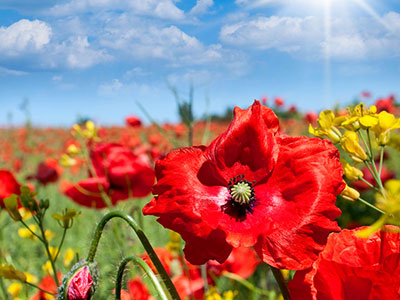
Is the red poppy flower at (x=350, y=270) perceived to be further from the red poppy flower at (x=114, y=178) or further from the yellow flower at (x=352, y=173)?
the red poppy flower at (x=114, y=178)

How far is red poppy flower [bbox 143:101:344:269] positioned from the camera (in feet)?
1.64

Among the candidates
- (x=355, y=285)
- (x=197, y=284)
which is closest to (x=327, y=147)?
(x=355, y=285)

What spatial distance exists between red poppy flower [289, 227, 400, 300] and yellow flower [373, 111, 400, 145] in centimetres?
14

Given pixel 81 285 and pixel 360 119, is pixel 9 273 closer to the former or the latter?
pixel 81 285

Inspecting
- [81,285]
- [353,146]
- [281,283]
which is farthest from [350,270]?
[81,285]

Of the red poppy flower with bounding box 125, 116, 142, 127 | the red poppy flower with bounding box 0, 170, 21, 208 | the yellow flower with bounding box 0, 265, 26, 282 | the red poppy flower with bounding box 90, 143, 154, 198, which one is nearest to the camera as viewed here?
the yellow flower with bounding box 0, 265, 26, 282

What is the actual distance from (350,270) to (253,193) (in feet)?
0.48

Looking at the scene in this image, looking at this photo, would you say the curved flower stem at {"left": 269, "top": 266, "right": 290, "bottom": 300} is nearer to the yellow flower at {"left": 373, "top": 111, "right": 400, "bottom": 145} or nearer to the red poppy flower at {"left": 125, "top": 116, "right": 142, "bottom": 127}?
the yellow flower at {"left": 373, "top": 111, "right": 400, "bottom": 145}

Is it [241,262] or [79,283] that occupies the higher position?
[79,283]

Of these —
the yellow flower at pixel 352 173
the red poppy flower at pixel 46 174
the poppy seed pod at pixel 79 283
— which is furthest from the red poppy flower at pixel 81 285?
the red poppy flower at pixel 46 174

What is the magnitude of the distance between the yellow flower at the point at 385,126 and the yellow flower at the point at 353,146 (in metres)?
0.03

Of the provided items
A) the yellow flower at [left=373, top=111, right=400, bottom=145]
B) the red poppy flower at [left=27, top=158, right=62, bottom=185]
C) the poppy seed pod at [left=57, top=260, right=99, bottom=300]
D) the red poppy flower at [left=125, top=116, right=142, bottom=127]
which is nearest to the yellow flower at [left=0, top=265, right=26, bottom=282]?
the poppy seed pod at [left=57, top=260, right=99, bottom=300]

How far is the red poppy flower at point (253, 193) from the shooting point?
1.64ft

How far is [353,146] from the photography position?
24.3 inches
